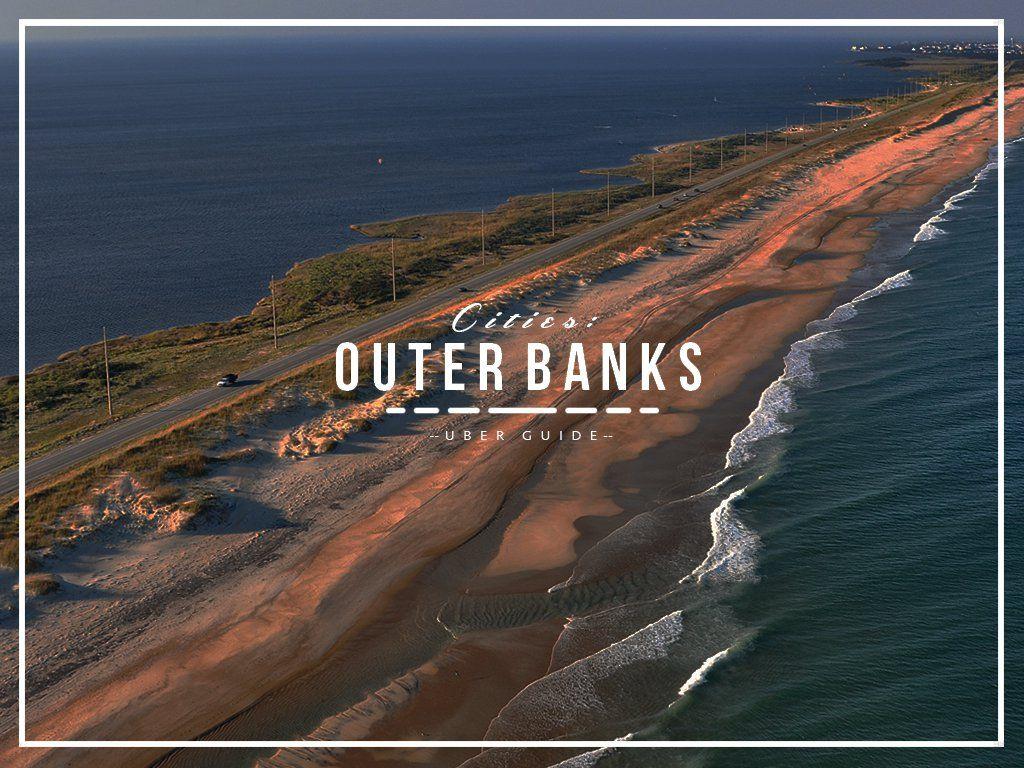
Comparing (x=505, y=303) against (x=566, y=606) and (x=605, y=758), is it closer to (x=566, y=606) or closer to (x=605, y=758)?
(x=566, y=606)

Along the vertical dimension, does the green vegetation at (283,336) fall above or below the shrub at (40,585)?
above

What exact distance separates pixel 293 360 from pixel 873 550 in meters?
42.4

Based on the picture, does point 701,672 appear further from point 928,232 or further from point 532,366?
point 928,232

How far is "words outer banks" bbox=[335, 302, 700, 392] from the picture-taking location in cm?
6425

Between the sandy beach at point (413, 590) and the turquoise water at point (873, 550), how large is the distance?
2.16 m

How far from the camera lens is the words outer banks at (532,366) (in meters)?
64.2

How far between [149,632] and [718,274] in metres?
63.9

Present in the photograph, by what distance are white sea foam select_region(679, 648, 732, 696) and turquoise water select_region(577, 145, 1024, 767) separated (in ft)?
0.72

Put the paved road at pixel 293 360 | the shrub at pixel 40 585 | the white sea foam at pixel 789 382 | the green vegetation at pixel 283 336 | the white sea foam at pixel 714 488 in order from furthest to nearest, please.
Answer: the white sea foam at pixel 789 382
the paved road at pixel 293 360
the green vegetation at pixel 283 336
the white sea foam at pixel 714 488
the shrub at pixel 40 585

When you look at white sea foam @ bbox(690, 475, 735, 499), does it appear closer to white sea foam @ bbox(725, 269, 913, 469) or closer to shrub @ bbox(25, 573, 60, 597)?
white sea foam @ bbox(725, 269, 913, 469)

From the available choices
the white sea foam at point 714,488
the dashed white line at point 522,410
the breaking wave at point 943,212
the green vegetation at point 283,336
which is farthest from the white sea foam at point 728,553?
the breaking wave at point 943,212

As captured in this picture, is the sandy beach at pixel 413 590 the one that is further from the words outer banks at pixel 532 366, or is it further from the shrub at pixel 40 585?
the words outer banks at pixel 532 366

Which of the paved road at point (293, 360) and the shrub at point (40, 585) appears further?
the paved road at point (293, 360)

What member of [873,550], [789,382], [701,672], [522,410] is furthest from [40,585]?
[789,382]
